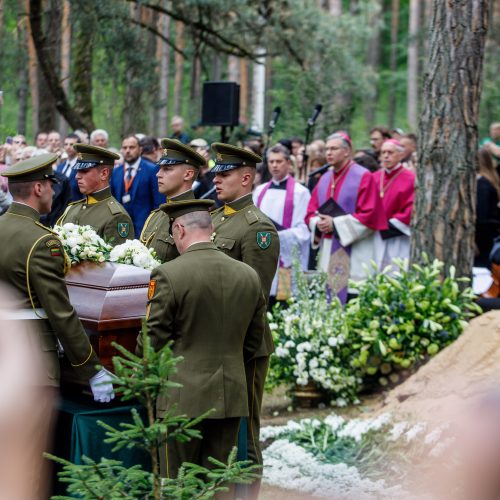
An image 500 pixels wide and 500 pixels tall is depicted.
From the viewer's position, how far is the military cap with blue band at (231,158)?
6.18 meters

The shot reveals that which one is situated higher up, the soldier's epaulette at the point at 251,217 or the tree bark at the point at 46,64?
the tree bark at the point at 46,64

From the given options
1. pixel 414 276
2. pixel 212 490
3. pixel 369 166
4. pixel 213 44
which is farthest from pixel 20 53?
pixel 212 490

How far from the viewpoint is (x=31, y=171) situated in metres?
5.14

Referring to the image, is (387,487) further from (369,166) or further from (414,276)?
(369,166)

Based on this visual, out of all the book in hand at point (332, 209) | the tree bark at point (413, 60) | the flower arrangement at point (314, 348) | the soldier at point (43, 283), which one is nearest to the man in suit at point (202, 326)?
the soldier at point (43, 283)

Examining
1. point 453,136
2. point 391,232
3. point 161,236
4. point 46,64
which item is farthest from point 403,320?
point 46,64

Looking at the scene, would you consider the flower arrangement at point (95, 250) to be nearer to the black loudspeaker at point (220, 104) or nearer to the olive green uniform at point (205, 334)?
the olive green uniform at point (205, 334)

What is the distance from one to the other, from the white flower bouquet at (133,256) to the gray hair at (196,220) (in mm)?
603

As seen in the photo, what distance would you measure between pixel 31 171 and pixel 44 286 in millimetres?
642

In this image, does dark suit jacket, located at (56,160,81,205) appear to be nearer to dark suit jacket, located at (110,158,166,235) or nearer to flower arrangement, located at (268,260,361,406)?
dark suit jacket, located at (110,158,166,235)

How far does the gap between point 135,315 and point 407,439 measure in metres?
2.45

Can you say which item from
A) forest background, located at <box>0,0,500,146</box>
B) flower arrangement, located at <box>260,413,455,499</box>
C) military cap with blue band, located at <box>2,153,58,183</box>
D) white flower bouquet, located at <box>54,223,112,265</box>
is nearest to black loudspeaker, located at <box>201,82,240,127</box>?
forest background, located at <box>0,0,500,146</box>

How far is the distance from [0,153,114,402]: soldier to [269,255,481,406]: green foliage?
3.60 m

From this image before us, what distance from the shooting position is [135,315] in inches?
209
